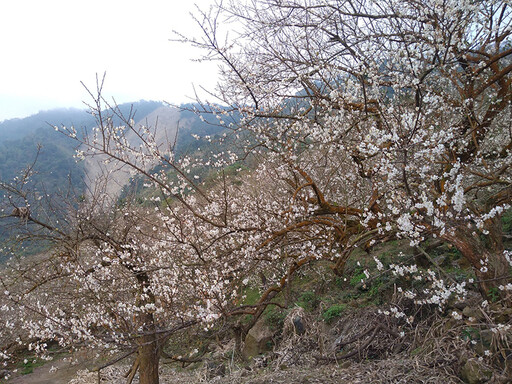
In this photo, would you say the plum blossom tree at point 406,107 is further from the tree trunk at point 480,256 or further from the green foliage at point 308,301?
the green foliage at point 308,301

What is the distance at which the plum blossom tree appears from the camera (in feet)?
9.98

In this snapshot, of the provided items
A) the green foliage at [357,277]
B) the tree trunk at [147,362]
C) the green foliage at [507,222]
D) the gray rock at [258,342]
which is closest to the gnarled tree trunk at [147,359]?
the tree trunk at [147,362]

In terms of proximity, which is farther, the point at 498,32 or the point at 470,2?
the point at 498,32

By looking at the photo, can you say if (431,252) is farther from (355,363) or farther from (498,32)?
(498,32)

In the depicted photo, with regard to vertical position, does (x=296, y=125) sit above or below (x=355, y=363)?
above

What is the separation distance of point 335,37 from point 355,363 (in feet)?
12.4

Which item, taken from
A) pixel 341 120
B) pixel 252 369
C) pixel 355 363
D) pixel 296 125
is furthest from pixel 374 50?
pixel 252 369

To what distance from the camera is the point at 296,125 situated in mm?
4355

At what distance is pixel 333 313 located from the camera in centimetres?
608

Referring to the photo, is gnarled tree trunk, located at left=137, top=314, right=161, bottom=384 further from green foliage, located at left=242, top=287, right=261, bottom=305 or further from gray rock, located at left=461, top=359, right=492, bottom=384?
green foliage, located at left=242, top=287, right=261, bottom=305

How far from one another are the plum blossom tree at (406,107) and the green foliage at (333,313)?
2.16 meters

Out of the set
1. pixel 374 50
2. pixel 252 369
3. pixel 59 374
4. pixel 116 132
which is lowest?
pixel 59 374

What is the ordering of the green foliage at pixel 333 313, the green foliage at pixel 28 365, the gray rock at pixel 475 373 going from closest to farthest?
the gray rock at pixel 475 373 < the green foliage at pixel 333 313 < the green foliage at pixel 28 365

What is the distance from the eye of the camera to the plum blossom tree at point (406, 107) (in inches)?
120
